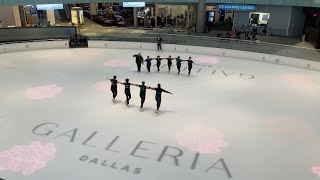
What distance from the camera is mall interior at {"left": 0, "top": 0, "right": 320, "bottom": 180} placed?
1039 centimetres

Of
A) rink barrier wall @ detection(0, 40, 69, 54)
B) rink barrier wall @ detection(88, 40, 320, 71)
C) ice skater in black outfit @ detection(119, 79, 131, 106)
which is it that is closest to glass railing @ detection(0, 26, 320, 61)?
rink barrier wall @ detection(88, 40, 320, 71)

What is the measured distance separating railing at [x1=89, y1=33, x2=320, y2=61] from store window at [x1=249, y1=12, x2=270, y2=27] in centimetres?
1017

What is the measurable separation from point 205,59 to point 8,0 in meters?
17.1

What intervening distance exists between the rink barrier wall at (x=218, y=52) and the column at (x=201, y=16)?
821cm

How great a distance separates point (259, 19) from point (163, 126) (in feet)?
81.8

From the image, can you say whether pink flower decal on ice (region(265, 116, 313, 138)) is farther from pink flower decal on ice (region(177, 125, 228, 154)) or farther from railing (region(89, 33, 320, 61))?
railing (region(89, 33, 320, 61))

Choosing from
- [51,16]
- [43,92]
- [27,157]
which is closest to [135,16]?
[51,16]

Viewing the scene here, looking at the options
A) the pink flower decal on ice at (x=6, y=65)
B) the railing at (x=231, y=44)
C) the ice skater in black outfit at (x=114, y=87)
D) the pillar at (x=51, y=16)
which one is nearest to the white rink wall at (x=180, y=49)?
the railing at (x=231, y=44)

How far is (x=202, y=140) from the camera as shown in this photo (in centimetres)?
1199

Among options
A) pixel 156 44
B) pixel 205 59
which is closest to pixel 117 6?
pixel 156 44

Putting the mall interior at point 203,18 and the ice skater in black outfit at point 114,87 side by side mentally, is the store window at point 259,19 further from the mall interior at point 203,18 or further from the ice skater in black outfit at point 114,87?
the ice skater in black outfit at point 114,87

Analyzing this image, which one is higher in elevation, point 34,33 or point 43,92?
point 34,33

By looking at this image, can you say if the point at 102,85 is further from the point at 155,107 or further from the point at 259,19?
the point at 259,19

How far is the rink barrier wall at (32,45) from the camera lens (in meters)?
25.2
